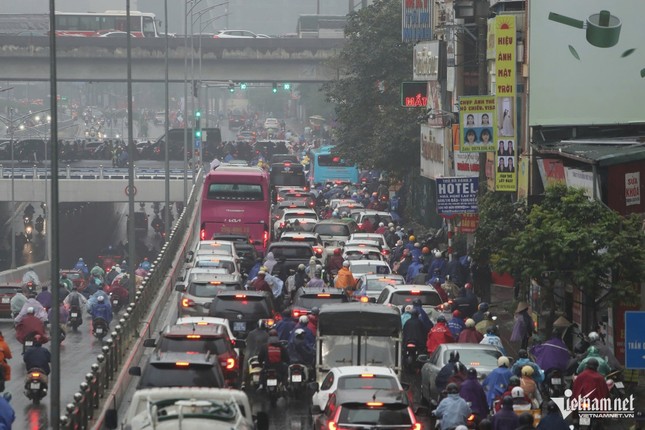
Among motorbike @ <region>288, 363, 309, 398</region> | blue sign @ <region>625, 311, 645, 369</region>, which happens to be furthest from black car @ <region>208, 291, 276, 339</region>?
blue sign @ <region>625, 311, 645, 369</region>

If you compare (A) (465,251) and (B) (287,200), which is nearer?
(A) (465,251)

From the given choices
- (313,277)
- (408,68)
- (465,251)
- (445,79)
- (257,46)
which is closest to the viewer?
(313,277)

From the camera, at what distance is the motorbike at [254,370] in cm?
2573

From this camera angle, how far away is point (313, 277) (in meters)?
36.4

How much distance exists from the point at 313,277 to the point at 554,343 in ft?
41.9

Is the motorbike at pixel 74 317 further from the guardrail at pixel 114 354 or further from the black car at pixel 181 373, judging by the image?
the black car at pixel 181 373

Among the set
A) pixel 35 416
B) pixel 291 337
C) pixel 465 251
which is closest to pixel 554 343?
pixel 291 337

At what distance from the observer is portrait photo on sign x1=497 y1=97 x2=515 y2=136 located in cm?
3669

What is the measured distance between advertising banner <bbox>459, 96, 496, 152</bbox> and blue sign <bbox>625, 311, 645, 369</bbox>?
22.4 metres

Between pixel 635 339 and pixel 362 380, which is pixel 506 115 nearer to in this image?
pixel 362 380

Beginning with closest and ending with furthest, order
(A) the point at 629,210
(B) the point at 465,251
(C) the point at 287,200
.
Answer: (A) the point at 629,210 < (B) the point at 465,251 < (C) the point at 287,200

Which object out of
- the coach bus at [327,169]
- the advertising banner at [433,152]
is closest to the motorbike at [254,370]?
the advertising banner at [433,152]

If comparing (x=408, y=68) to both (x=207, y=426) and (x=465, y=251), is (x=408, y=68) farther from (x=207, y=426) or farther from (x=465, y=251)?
(x=207, y=426)

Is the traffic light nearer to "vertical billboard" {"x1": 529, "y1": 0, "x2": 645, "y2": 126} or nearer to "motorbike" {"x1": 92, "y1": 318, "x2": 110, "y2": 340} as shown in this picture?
"motorbike" {"x1": 92, "y1": 318, "x2": 110, "y2": 340}
